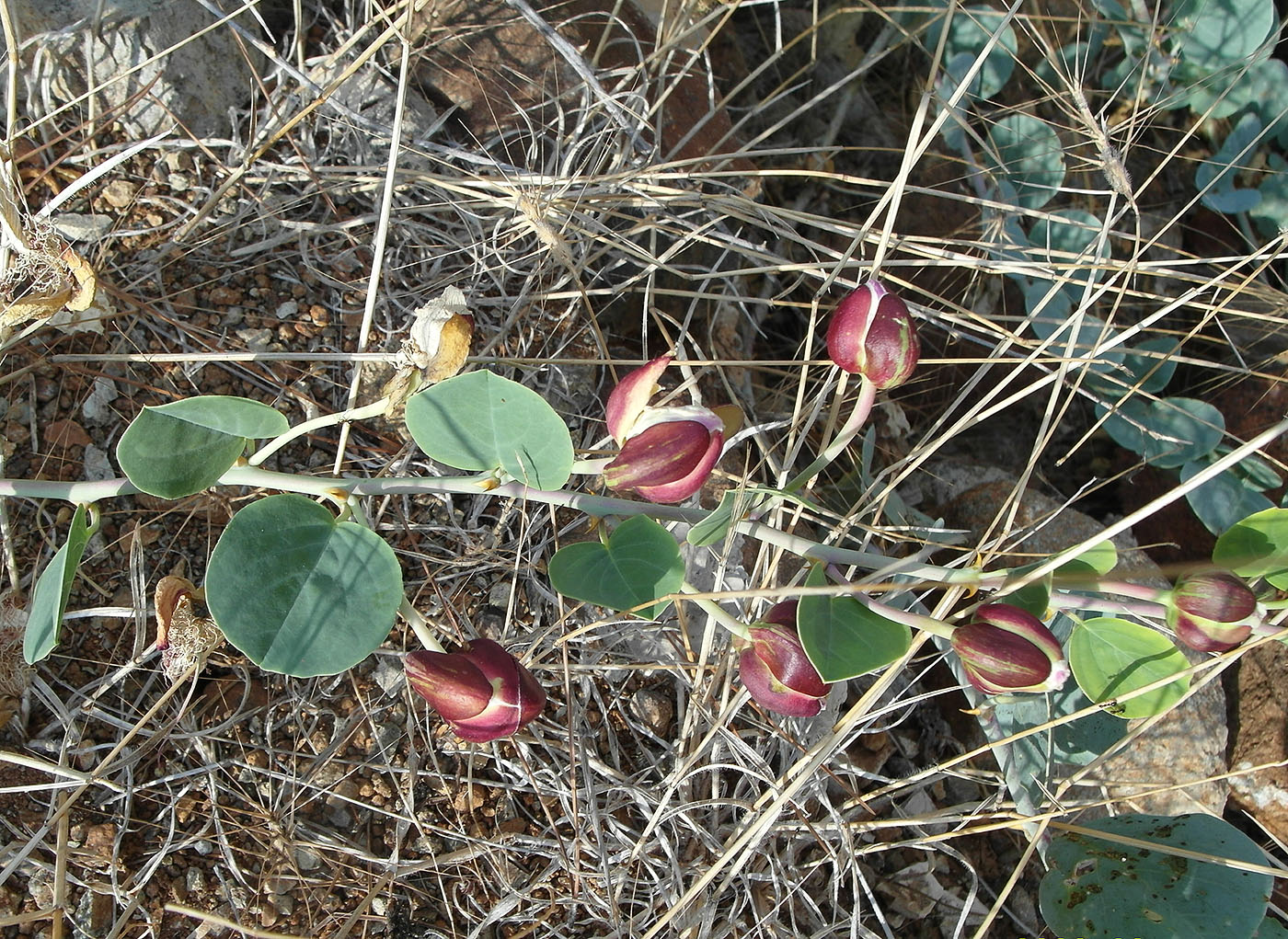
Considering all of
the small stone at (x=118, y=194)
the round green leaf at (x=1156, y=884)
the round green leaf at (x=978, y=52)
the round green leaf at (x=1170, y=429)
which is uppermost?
the round green leaf at (x=978, y=52)

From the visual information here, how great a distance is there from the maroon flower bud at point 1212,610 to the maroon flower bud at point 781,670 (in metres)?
0.39

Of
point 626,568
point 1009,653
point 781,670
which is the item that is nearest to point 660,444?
point 626,568

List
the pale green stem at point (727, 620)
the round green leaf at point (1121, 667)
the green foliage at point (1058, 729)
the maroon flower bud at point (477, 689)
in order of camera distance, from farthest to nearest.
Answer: the green foliage at point (1058, 729)
the round green leaf at point (1121, 667)
the pale green stem at point (727, 620)
the maroon flower bud at point (477, 689)

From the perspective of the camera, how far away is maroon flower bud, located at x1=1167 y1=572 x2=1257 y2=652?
3.29 ft

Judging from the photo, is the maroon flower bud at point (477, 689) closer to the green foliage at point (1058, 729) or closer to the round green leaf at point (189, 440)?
the round green leaf at point (189, 440)

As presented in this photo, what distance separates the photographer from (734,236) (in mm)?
1528

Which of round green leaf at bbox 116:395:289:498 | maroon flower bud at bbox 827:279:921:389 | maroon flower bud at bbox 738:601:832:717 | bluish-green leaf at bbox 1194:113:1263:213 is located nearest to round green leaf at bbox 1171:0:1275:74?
bluish-green leaf at bbox 1194:113:1263:213

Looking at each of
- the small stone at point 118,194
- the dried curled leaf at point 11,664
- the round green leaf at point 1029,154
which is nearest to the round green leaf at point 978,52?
the round green leaf at point 1029,154

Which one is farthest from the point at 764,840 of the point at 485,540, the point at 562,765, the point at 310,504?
the point at 310,504

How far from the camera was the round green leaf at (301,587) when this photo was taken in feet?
3.16

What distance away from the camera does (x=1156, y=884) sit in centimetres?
126

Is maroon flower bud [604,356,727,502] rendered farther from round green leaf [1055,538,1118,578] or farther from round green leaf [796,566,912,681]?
round green leaf [1055,538,1118,578]

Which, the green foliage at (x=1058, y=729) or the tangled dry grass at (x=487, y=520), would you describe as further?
the green foliage at (x=1058, y=729)

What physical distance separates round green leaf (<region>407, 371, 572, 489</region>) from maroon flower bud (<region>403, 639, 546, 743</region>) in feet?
0.65
